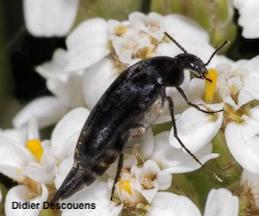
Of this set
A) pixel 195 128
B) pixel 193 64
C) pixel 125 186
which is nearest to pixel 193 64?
pixel 193 64

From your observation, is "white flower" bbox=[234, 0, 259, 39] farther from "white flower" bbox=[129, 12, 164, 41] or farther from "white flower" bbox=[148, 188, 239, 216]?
"white flower" bbox=[148, 188, 239, 216]

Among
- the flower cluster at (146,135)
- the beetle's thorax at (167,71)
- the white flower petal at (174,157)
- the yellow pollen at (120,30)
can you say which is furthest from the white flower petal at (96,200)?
the yellow pollen at (120,30)

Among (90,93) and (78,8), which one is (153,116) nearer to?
(90,93)

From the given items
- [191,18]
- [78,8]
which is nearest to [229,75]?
[191,18]

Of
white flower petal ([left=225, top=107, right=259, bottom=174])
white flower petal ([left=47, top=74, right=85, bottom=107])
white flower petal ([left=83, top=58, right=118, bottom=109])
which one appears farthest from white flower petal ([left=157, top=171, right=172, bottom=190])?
white flower petal ([left=47, top=74, right=85, bottom=107])

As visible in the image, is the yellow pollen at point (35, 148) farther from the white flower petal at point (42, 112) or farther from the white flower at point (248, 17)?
the white flower at point (248, 17)

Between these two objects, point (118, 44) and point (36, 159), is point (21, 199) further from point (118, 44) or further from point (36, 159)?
point (118, 44)
